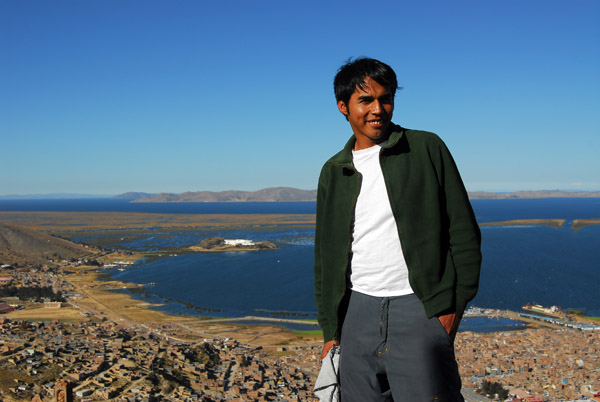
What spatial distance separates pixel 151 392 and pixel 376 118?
14469 millimetres

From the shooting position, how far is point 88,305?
33.7 meters

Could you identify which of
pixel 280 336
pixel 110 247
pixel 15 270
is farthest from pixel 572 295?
pixel 110 247

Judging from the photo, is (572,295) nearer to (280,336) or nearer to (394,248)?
(280,336)

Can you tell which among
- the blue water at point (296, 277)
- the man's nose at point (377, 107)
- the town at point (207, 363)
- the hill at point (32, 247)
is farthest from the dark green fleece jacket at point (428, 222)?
the hill at point (32, 247)

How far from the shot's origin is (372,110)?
208 centimetres

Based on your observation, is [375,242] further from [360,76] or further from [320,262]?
Answer: [360,76]

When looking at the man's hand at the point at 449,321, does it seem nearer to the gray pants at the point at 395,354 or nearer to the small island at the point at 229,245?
the gray pants at the point at 395,354

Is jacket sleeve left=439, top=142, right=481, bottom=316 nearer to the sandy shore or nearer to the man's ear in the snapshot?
the man's ear

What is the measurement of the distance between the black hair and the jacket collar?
0.18m

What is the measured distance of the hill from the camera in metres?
57.2

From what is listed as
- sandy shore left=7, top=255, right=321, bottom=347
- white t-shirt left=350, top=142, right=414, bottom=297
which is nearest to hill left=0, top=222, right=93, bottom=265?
sandy shore left=7, top=255, right=321, bottom=347

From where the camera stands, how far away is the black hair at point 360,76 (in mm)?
2088

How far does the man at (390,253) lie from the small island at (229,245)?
204 ft

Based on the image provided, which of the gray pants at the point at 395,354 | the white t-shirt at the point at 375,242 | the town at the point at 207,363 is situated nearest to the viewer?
the gray pants at the point at 395,354
